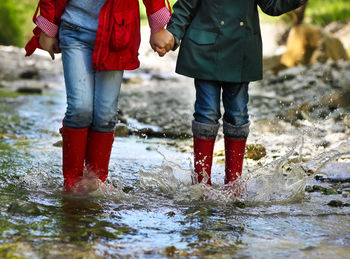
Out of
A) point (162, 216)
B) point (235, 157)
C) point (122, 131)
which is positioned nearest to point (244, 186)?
point (235, 157)

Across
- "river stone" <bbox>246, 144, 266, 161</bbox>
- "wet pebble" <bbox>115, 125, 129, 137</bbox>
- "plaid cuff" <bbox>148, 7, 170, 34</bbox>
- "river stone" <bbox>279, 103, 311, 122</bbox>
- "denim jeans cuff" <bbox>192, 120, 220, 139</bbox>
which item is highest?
"plaid cuff" <bbox>148, 7, 170, 34</bbox>

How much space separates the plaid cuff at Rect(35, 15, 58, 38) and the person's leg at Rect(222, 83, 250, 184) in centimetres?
101

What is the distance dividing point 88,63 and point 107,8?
300mm

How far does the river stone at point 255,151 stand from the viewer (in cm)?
476

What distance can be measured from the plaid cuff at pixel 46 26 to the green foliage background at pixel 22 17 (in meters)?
16.4

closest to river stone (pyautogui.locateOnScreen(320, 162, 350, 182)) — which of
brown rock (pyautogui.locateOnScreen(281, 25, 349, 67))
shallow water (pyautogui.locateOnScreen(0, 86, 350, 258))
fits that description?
shallow water (pyautogui.locateOnScreen(0, 86, 350, 258))

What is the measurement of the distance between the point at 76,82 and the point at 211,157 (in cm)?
89

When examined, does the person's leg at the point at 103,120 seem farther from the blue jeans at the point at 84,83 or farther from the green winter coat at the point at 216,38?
the green winter coat at the point at 216,38

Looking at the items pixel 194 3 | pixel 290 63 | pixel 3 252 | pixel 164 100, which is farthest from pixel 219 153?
pixel 290 63

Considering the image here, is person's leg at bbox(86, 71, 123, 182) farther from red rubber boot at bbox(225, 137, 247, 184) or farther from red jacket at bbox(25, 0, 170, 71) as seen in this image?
red rubber boot at bbox(225, 137, 247, 184)

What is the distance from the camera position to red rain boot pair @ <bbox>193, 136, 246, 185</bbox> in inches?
135

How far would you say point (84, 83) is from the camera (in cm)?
314

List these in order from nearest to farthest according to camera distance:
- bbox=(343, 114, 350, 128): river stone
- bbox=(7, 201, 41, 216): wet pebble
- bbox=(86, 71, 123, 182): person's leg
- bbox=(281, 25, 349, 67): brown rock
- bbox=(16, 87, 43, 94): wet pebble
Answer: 1. bbox=(7, 201, 41, 216): wet pebble
2. bbox=(86, 71, 123, 182): person's leg
3. bbox=(343, 114, 350, 128): river stone
4. bbox=(16, 87, 43, 94): wet pebble
5. bbox=(281, 25, 349, 67): brown rock

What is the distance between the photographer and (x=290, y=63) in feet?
44.4
